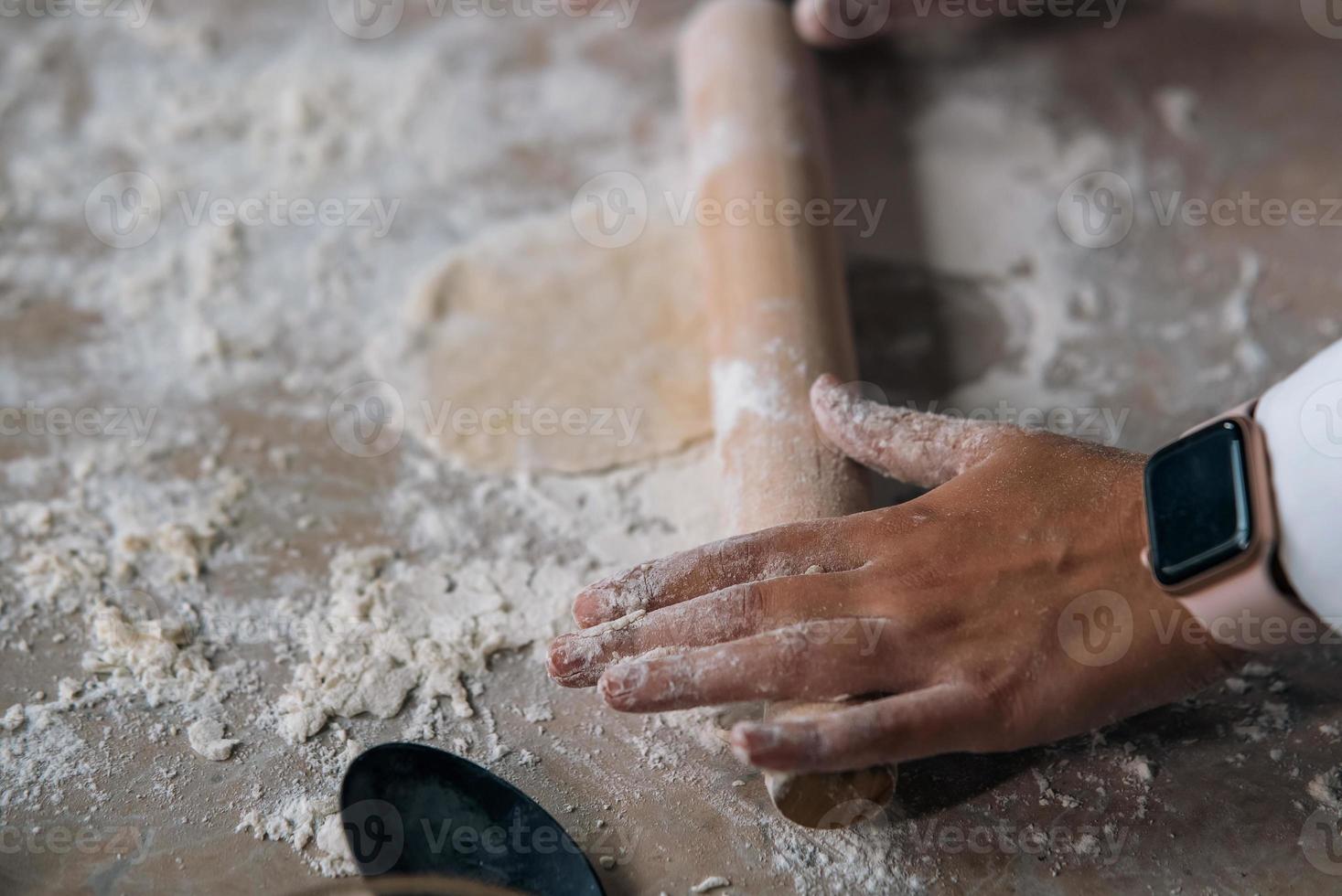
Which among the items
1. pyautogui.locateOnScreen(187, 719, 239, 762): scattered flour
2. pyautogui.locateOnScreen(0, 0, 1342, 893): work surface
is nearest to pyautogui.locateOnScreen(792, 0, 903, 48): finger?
pyautogui.locateOnScreen(0, 0, 1342, 893): work surface

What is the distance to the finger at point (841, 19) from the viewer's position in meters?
2.54

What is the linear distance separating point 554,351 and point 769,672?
1068 millimetres

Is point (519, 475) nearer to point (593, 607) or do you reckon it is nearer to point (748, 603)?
point (593, 607)

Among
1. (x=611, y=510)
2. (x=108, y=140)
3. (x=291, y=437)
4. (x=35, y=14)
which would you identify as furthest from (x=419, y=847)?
(x=35, y=14)

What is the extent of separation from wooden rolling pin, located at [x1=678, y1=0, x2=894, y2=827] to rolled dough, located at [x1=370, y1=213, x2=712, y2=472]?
15cm

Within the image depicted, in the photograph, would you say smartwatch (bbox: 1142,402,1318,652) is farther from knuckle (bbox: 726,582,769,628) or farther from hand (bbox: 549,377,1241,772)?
knuckle (bbox: 726,582,769,628)

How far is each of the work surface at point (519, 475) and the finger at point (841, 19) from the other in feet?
0.56

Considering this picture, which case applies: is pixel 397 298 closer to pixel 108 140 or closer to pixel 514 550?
pixel 514 550

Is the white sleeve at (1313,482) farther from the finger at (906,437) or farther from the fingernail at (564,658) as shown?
the fingernail at (564,658)

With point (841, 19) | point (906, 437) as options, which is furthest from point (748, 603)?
point (841, 19)

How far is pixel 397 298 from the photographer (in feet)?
7.76

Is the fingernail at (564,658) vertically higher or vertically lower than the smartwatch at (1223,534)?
lower

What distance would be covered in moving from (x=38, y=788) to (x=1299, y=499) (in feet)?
6.33

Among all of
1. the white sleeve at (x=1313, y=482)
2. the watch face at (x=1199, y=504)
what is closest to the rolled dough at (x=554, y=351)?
the watch face at (x=1199, y=504)
